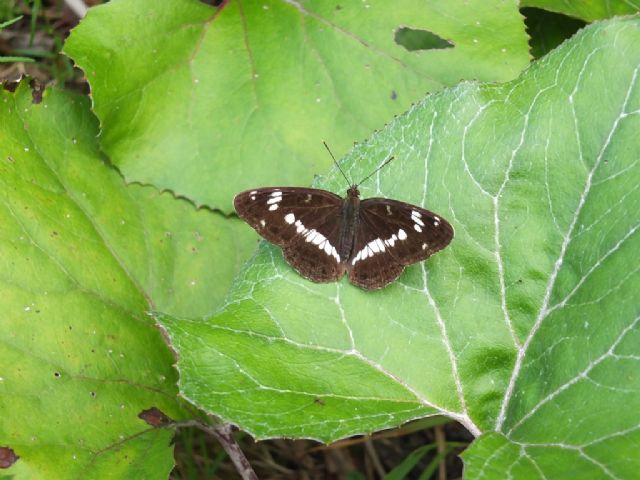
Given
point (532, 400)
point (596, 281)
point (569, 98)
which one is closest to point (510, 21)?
point (569, 98)

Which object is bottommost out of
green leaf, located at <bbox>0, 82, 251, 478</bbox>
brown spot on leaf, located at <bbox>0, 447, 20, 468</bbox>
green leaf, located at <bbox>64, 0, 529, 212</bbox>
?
brown spot on leaf, located at <bbox>0, 447, 20, 468</bbox>

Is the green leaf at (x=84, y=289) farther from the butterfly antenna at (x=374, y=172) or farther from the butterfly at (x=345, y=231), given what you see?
the butterfly antenna at (x=374, y=172)

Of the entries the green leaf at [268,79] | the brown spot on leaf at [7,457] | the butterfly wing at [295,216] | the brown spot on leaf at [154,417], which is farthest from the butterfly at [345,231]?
the brown spot on leaf at [7,457]

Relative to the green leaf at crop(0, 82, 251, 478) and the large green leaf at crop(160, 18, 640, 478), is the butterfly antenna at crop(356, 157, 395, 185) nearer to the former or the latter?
the large green leaf at crop(160, 18, 640, 478)

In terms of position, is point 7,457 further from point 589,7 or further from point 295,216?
point 589,7

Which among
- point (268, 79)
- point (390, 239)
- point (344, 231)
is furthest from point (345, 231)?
point (268, 79)

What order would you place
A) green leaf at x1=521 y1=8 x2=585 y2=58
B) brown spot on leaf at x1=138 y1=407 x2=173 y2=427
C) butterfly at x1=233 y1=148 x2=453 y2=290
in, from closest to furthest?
butterfly at x1=233 y1=148 x2=453 y2=290 < brown spot on leaf at x1=138 y1=407 x2=173 y2=427 < green leaf at x1=521 y1=8 x2=585 y2=58

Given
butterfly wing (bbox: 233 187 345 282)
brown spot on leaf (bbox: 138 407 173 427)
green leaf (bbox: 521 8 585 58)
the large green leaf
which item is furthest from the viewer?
green leaf (bbox: 521 8 585 58)

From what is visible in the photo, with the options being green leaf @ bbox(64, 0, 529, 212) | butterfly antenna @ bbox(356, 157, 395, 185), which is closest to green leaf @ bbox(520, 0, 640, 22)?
green leaf @ bbox(64, 0, 529, 212)
